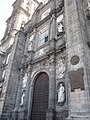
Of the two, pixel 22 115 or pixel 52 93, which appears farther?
pixel 22 115

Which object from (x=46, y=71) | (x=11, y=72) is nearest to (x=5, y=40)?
(x=11, y=72)

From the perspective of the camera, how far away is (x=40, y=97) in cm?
955

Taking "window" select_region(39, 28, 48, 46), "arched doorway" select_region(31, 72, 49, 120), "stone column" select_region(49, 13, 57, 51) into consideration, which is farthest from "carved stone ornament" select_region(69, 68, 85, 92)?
"window" select_region(39, 28, 48, 46)

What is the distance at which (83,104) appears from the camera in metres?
5.31

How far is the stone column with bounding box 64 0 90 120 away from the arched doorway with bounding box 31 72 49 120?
134 inches

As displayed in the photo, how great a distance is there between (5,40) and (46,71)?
1310 centimetres

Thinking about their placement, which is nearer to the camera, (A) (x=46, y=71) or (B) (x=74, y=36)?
(B) (x=74, y=36)

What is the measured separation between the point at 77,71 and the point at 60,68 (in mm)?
2756

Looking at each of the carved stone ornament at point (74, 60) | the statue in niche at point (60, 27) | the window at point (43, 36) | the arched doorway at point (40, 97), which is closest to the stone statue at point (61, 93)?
the arched doorway at point (40, 97)

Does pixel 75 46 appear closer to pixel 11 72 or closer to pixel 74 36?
pixel 74 36

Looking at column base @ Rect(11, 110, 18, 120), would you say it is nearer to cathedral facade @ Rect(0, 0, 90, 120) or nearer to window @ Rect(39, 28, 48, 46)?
cathedral facade @ Rect(0, 0, 90, 120)

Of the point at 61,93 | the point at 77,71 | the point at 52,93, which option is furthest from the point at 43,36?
the point at 77,71

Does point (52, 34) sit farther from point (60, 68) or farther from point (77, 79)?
point (77, 79)

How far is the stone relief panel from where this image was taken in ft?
27.8
